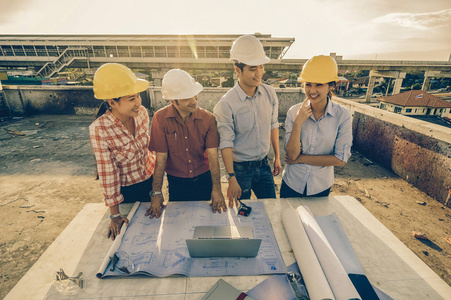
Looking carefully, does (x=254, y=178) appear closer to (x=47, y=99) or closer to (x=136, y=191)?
(x=136, y=191)

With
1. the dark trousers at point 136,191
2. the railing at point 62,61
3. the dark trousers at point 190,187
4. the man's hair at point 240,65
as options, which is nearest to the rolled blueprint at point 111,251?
the dark trousers at point 136,191

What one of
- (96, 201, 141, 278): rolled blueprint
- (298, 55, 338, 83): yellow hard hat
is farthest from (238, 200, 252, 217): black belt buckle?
(298, 55, 338, 83): yellow hard hat

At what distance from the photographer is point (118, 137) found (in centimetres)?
193

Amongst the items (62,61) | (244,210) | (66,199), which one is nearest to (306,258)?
(244,210)

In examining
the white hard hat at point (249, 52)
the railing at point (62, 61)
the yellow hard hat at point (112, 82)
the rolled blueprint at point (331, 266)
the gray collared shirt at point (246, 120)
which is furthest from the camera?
the railing at point (62, 61)

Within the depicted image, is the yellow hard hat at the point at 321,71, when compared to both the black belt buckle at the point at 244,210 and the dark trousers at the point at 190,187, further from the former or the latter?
the dark trousers at the point at 190,187

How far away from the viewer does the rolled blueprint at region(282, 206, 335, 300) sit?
3.66ft

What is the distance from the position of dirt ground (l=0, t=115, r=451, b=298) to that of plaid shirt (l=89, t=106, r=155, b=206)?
2.19 m

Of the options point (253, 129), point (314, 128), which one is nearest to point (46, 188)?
point (253, 129)

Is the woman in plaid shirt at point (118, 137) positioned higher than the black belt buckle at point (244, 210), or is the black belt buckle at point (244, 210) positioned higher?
the woman in plaid shirt at point (118, 137)

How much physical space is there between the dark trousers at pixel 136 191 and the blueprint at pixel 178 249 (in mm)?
366

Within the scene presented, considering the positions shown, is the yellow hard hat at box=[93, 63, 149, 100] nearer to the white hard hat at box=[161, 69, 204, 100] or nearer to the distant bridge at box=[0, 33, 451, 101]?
the white hard hat at box=[161, 69, 204, 100]

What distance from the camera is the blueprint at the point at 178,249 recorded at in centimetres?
135

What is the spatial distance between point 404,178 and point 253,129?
3.94 metres
